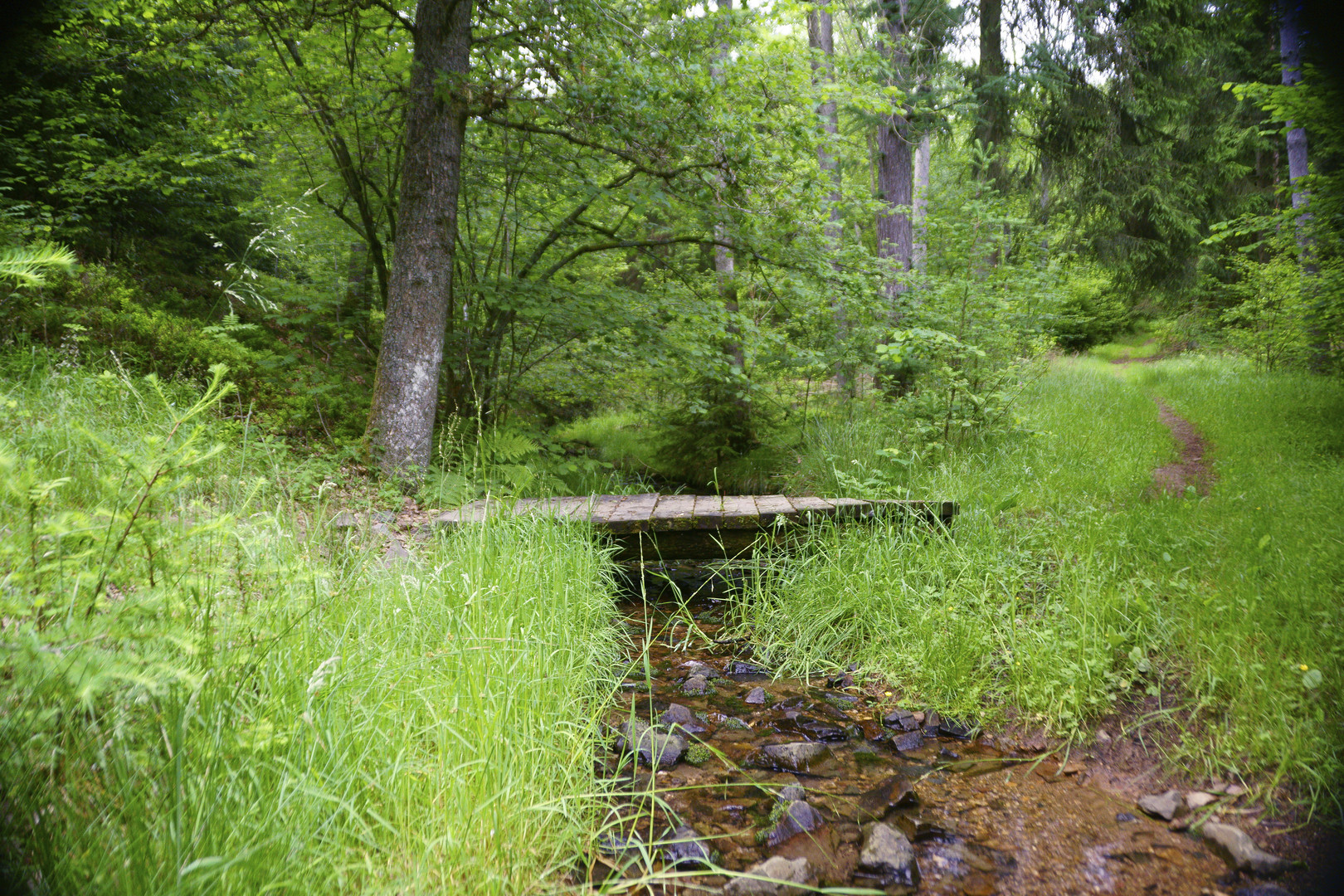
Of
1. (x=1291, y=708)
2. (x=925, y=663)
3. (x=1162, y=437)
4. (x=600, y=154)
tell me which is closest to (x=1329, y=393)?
(x=1162, y=437)

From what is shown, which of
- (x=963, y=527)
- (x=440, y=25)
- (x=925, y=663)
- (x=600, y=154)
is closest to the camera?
(x=925, y=663)

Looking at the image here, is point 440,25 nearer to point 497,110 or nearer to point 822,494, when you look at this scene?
point 497,110

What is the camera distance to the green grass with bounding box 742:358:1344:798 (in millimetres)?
2508

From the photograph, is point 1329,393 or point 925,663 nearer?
point 925,663

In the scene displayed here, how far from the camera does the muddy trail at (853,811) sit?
6.54ft

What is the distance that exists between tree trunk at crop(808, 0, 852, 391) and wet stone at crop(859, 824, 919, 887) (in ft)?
16.2

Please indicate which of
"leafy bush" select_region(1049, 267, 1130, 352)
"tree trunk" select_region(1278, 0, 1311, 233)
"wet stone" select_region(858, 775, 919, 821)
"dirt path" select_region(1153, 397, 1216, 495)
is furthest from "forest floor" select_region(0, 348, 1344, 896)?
"leafy bush" select_region(1049, 267, 1130, 352)

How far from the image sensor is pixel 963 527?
4.56 m

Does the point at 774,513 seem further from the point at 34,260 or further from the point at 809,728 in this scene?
the point at 34,260

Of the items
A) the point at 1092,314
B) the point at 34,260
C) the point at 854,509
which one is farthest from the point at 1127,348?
the point at 34,260

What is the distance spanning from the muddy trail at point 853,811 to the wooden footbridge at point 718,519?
1531 mm

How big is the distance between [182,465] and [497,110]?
519 cm

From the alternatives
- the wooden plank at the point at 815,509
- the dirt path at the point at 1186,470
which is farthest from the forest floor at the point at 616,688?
the wooden plank at the point at 815,509

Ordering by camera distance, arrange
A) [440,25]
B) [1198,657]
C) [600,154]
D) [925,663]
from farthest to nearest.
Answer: [600,154] < [440,25] < [925,663] < [1198,657]
